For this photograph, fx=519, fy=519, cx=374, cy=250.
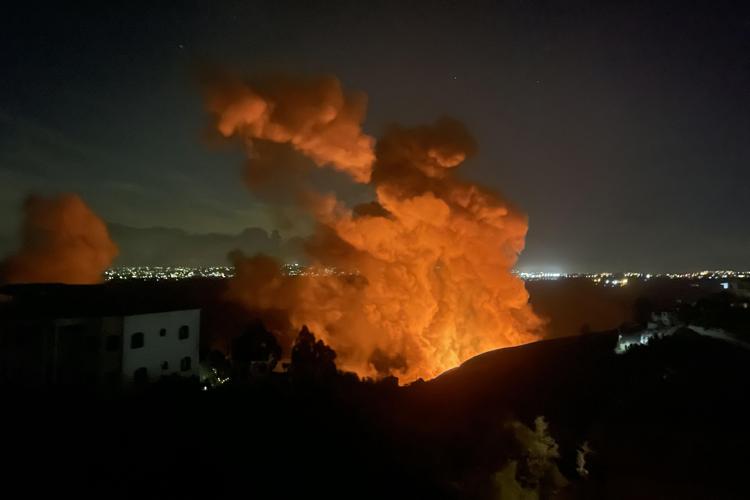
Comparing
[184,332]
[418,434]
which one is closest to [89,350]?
[184,332]

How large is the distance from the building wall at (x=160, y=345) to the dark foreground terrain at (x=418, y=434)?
278 centimetres

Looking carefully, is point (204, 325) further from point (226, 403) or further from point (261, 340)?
point (226, 403)

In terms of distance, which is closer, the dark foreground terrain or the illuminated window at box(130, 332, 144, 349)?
the dark foreground terrain

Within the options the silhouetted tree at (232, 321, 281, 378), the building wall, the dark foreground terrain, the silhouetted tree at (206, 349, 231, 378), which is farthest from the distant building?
the silhouetted tree at (232, 321, 281, 378)

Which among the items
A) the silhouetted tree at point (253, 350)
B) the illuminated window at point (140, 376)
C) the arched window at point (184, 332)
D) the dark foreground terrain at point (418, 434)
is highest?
the arched window at point (184, 332)

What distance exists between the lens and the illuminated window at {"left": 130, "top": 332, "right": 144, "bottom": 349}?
Answer: 29.1 m

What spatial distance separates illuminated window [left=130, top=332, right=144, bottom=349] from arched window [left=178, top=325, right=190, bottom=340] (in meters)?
2.86

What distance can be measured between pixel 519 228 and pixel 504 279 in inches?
180

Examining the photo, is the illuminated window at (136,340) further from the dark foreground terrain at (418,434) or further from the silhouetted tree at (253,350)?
the silhouetted tree at (253,350)

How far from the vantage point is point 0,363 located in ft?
86.5

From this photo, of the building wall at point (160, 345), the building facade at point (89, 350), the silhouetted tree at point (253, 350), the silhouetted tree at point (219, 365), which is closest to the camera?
the building facade at point (89, 350)

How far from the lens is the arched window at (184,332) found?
32.3 m

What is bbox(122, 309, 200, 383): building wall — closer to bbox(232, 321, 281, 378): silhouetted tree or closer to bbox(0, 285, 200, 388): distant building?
bbox(0, 285, 200, 388): distant building

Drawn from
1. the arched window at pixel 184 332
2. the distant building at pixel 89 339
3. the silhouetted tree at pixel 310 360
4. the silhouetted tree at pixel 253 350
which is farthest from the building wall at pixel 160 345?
the silhouetted tree at pixel 310 360
